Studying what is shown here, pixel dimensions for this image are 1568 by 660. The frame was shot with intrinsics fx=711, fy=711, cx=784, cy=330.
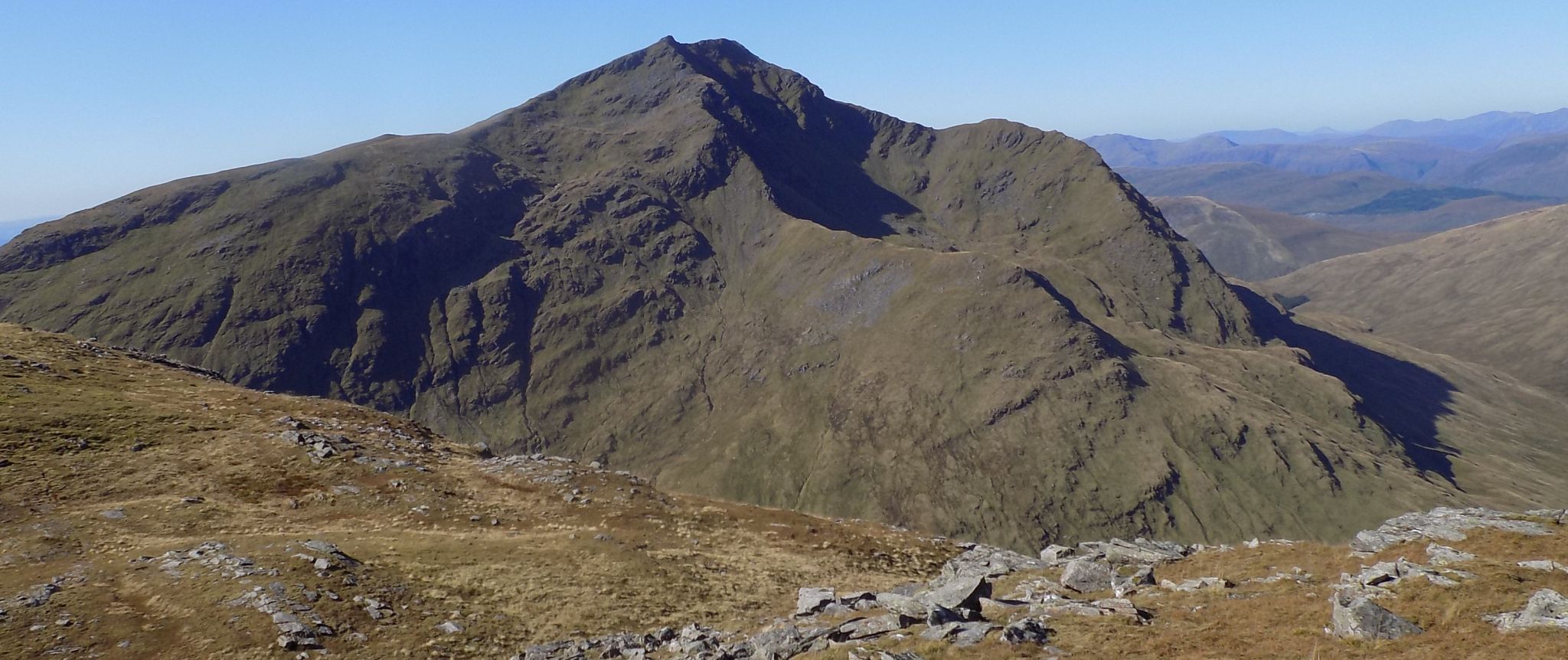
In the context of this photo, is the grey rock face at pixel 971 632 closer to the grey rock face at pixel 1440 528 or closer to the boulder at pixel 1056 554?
the boulder at pixel 1056 554

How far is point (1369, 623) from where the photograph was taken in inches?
995

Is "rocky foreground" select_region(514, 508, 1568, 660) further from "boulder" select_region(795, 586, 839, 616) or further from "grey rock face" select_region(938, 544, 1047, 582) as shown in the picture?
"grey rock face" select_region(938, 544, 1047, 582)

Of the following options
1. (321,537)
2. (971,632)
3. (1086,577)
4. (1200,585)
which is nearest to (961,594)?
(971,632)

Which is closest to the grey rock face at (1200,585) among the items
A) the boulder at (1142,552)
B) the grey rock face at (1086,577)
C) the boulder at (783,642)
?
the grey rock face at (1086,577)

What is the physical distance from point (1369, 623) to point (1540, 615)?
16.1 feet

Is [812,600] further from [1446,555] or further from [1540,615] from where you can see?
[1446,555]

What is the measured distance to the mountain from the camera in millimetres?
29000

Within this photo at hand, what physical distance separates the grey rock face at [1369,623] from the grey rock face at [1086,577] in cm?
1242

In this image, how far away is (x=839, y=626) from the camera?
3150 cm

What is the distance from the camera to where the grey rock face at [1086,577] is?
124 feet

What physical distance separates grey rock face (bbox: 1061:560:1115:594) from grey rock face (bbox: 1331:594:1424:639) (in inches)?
489

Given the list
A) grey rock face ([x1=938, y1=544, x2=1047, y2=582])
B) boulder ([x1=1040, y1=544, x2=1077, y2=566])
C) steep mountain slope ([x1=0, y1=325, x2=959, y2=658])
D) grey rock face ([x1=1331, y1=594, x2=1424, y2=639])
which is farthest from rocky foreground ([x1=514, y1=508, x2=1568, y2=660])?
steep mountain slope ([x1=0, y1=325, x2=959, y2=658])

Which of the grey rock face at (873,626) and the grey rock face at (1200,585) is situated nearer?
the grey rock face at (873,626)

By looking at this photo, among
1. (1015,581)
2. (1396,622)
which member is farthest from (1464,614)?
(1015,581)
